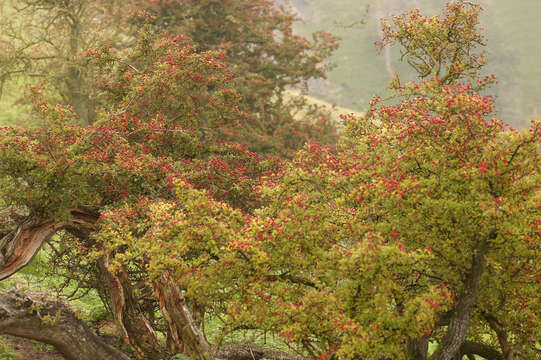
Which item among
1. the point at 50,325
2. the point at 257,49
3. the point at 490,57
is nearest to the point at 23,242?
the point at 50,325

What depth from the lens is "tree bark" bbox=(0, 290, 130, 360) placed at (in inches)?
376

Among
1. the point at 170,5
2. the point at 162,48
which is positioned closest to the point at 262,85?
the point at 170,5

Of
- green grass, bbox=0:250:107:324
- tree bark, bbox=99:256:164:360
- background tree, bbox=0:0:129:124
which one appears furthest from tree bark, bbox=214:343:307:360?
background tree, bbox=0:0:129:124

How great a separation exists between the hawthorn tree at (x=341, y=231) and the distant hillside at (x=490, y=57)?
111055 millimetres

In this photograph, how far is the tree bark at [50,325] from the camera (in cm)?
954

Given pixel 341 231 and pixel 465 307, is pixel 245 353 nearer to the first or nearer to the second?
pixel 341 231

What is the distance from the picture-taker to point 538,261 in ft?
29.9

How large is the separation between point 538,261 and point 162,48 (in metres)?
13.0

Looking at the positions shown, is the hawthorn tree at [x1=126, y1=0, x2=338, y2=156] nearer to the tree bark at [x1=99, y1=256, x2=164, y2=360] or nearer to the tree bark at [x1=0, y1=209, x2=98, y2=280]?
the tree bark at [x1=99, y1=256, x2=164, y2=360]

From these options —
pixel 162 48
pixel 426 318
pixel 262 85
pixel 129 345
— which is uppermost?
pixel 262 85

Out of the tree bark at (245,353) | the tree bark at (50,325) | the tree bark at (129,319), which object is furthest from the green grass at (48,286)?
the tree bark at (245,353)

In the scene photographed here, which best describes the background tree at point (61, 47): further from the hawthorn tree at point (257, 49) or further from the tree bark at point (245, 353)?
the tree bark at point (245, 353)

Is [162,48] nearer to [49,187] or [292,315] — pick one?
[49,187]

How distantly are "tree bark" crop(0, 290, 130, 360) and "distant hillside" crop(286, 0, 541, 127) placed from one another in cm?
11334
